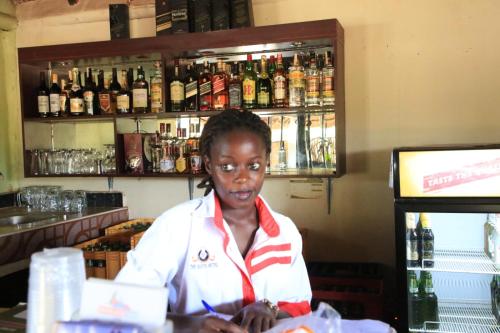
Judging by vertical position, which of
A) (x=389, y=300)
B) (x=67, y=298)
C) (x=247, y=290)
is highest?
(x=67, y=298)

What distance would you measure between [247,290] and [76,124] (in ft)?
8.80

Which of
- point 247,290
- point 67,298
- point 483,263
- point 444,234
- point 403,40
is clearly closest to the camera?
point 67,298

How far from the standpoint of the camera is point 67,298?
623 millimetres

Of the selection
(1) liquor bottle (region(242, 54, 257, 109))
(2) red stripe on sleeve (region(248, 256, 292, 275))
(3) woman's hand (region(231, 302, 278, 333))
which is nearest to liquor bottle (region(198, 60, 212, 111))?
(1) liquor bottle (region(242, 54, 257, 109))

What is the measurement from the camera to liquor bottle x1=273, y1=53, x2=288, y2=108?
2.72 metres

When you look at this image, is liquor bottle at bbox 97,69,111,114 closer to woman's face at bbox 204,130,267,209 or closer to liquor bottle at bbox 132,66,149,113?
liquor bottle at bbox 132,66,149,113

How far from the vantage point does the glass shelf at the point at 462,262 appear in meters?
2.14

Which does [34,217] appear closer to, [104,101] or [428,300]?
[104,101]

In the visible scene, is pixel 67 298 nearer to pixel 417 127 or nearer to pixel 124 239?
pixel 124 239

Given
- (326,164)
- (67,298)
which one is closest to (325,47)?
(326,164)

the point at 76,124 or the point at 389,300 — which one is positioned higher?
the point at 76,124

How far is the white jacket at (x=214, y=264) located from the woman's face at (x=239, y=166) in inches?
3.0

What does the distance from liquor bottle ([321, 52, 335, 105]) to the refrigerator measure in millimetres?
650

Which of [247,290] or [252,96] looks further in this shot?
[252,96]
